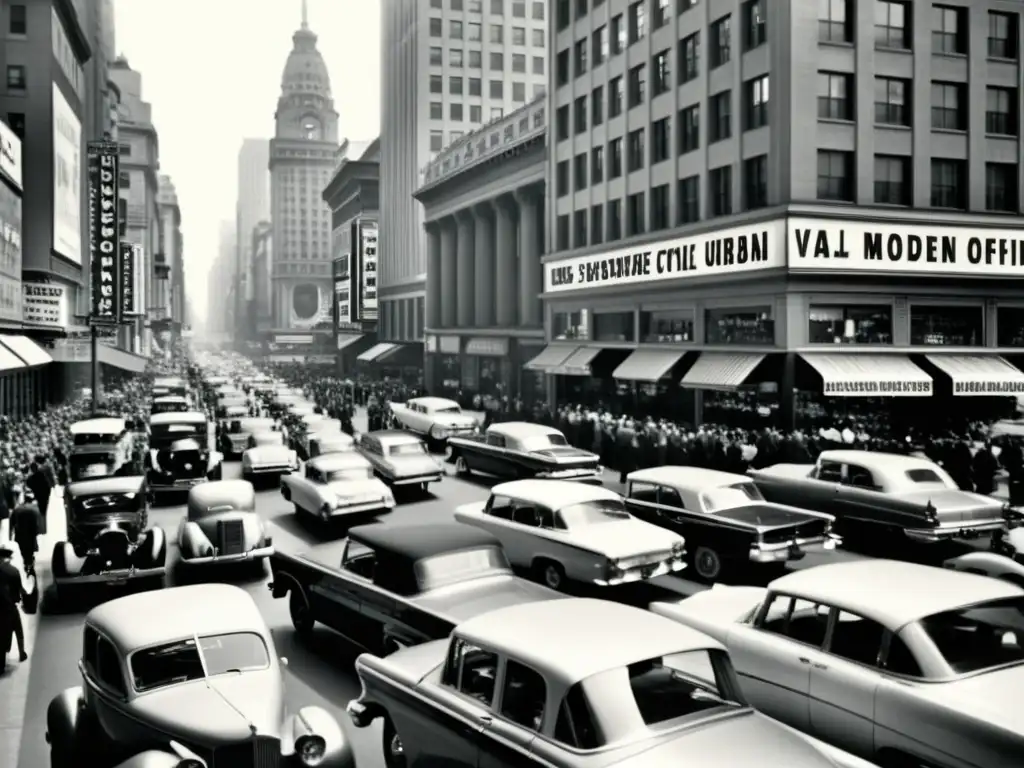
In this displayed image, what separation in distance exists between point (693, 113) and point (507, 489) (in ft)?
83.3

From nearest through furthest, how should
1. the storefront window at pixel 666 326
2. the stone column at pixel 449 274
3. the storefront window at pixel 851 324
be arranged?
1. the storefront window at pixel 851 324
2. the storefront window at pixel 666 326
3. the stone column at pixel 449 274

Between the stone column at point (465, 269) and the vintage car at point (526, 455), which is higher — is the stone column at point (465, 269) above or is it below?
above

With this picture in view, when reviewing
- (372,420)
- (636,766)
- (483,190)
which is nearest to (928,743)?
(636,766)

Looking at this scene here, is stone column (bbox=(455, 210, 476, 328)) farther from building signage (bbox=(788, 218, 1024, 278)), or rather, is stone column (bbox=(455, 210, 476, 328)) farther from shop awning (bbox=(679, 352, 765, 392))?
building signage (bbox=(788, 218, 1024, 278))

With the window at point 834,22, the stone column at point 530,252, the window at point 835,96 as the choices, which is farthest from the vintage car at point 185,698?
the stone column at point 530,252

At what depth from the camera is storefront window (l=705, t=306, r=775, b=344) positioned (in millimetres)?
30481

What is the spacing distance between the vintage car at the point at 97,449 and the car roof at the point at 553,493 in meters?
13.4

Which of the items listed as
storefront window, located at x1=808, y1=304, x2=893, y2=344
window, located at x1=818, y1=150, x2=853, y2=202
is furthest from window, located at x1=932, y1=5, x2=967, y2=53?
storefront window, located at x1=808, y1=304, x2=893, y2=344

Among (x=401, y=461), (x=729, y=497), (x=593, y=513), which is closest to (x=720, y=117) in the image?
(x=401, y=461)

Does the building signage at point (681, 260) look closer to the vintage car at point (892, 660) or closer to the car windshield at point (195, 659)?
the vintage car at point (892, 660)

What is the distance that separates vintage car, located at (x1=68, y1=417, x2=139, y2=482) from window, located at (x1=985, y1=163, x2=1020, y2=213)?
28538 millimetres

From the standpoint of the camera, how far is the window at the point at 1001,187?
3094 cm

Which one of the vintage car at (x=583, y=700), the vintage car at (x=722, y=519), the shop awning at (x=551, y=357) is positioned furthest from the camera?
the shop awning at (x=551, y=357)

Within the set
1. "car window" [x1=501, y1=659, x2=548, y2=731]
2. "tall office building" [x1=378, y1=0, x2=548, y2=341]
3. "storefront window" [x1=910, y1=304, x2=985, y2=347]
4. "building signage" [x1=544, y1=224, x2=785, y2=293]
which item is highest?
"tall office building" [x1=378, y1=0, x2=548, y2=341]
